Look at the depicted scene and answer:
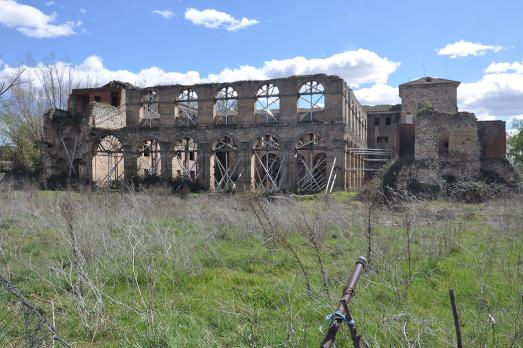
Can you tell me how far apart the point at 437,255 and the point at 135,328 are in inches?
219

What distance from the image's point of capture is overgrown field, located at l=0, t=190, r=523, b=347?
433 centimetres

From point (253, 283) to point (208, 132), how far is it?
873 inches

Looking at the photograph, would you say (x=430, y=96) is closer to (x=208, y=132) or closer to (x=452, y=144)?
(x=452, y=144)

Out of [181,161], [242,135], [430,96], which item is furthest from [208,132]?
[430,96]

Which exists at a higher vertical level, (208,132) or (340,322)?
(208,132)

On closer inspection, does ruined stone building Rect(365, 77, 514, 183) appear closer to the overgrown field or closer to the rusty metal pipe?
the overgrown field

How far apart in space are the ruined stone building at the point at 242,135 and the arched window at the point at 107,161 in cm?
7

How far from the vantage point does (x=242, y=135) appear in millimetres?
27109

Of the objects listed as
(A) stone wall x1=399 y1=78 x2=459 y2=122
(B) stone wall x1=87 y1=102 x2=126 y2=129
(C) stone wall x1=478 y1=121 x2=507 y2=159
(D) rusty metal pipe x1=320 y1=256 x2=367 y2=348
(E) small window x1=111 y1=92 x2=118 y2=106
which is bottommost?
(D) rusty metal pipe x1=320 y1=256 x2=367 y2=348

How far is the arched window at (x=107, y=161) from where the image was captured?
29922 mm

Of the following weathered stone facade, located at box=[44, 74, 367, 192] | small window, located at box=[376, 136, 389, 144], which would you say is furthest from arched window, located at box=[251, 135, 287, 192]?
small window, located at box=[376, 136, 389, 144]

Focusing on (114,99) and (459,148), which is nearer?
(459,148)

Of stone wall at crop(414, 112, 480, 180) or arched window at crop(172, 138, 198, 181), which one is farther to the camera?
arched window at crop(172, 138, 198, 181)

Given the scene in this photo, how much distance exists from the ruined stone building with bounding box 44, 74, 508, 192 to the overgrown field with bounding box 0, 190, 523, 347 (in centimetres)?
1359
